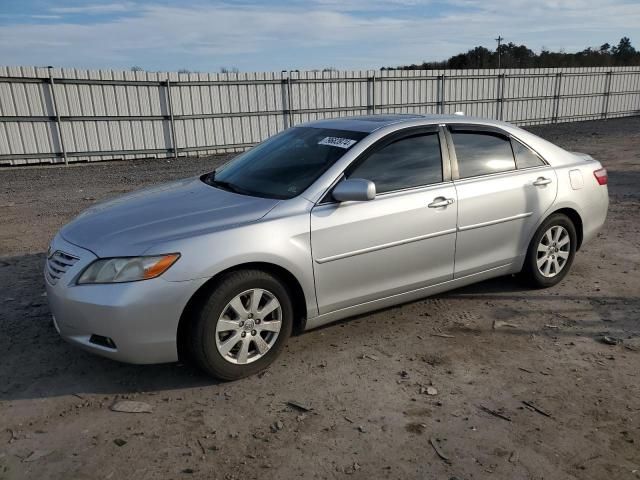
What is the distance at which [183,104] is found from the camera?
1519cm

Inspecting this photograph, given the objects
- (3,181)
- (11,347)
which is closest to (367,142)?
(11,347)

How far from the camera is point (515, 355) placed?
3.71 metres

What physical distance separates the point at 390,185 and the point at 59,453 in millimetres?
2644

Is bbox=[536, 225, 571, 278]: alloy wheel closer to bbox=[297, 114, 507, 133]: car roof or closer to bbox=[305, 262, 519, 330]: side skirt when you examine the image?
bbox=[305, 262, 519, 330]: side skirt

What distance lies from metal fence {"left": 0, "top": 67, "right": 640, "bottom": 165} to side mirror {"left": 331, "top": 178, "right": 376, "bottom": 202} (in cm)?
1235

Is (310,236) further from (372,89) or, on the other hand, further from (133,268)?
(372,89)

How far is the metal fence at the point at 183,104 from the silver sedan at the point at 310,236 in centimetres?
1096

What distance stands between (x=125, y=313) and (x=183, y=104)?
13.2 meters

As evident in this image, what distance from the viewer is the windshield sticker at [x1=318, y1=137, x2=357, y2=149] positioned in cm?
389

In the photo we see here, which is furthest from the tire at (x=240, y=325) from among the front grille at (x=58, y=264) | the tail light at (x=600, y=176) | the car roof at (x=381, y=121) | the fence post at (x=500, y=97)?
the fence post at (x=500, y=97)

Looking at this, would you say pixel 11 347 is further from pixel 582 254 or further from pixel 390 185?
pixel 582 254

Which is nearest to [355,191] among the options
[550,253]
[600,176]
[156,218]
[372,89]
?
[156,218]

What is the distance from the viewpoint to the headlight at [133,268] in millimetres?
3053

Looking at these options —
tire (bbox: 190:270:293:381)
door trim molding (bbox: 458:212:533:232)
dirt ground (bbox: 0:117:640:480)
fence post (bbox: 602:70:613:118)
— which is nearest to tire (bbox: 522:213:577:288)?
dirt ground (bbox: 0:117:640:480)
